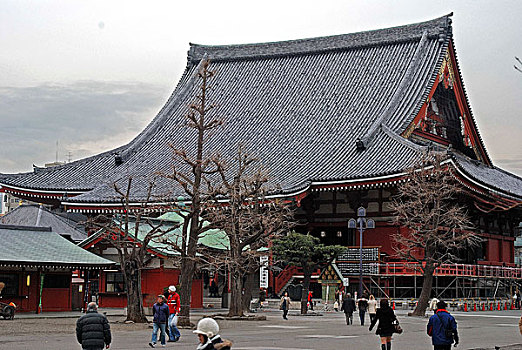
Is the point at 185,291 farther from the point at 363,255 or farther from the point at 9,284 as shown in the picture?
the point at 363,255

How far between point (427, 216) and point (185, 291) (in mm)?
13048

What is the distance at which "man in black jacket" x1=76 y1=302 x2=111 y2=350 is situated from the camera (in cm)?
1323

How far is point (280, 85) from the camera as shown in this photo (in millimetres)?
57344

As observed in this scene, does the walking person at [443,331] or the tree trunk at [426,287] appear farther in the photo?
the tree trunk at [426,287]

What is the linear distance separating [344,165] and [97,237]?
1475 cm

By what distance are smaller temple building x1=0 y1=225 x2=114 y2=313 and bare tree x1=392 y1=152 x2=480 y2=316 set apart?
13823mm

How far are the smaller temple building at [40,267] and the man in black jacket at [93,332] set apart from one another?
20.3m

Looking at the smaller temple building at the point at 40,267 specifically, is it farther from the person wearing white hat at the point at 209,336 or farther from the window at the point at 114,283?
the person wearing white hat at the point at 209,336

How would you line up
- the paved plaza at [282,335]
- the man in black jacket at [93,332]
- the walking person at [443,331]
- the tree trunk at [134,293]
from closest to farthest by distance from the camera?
1. the man in black jacket at [93,332]
2. the walking person at [443,331]
3. the paved plaza at [282,335]
4. the tree trunk at [134,293]

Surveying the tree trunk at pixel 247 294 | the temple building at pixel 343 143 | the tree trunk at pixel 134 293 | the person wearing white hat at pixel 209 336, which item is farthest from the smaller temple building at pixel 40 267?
the person wearing white hat at pixel 209 336

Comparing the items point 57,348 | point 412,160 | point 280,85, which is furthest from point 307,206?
point 57,348

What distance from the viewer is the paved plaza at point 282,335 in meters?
21.4

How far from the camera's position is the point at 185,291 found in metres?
29.1

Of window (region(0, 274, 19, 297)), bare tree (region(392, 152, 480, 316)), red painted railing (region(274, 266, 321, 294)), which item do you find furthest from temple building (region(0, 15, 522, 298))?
window (region(0, 274, 19, 297))
